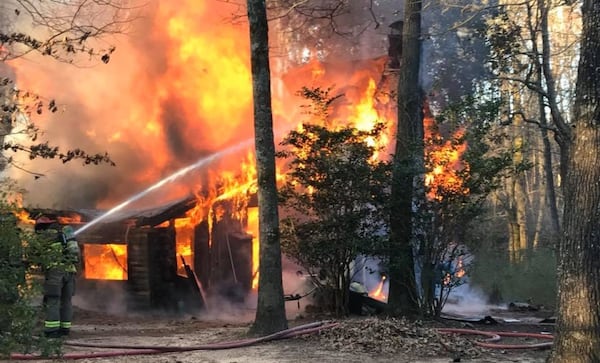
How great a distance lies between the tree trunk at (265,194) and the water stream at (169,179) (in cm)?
581

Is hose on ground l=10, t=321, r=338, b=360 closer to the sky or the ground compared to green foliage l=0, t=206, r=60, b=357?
closer to the ground

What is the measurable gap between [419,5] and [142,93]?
916 centimetres

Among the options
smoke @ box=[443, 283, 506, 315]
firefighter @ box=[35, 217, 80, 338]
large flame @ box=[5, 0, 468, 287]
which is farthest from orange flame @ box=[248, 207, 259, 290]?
firefighter @ box=[35, 217, 80, 338]

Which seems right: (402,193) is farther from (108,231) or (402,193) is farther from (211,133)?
(211,133)

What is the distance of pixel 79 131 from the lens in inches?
621

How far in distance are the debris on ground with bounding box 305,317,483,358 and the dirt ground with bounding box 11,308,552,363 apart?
7 cm

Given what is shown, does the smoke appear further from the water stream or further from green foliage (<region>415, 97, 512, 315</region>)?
the water stream

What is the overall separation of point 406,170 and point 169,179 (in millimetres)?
7646

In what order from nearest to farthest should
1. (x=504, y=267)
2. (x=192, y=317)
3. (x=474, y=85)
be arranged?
1. (x=192, y=317)
2. (x=474, y=85)
3. (x=504, y=267)

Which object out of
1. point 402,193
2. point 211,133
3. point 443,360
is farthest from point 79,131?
point 443,360

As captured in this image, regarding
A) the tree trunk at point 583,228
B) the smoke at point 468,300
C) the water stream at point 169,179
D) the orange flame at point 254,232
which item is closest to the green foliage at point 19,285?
the tree trunk at point 583,228

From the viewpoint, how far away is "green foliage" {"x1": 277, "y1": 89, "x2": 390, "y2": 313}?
953cm

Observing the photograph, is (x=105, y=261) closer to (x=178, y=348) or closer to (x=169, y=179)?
(x=169, y=179)

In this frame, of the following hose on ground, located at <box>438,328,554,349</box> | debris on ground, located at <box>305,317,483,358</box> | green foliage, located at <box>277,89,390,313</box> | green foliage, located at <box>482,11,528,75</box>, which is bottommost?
hose on ground, located at <box>438,328,554,349</box>
